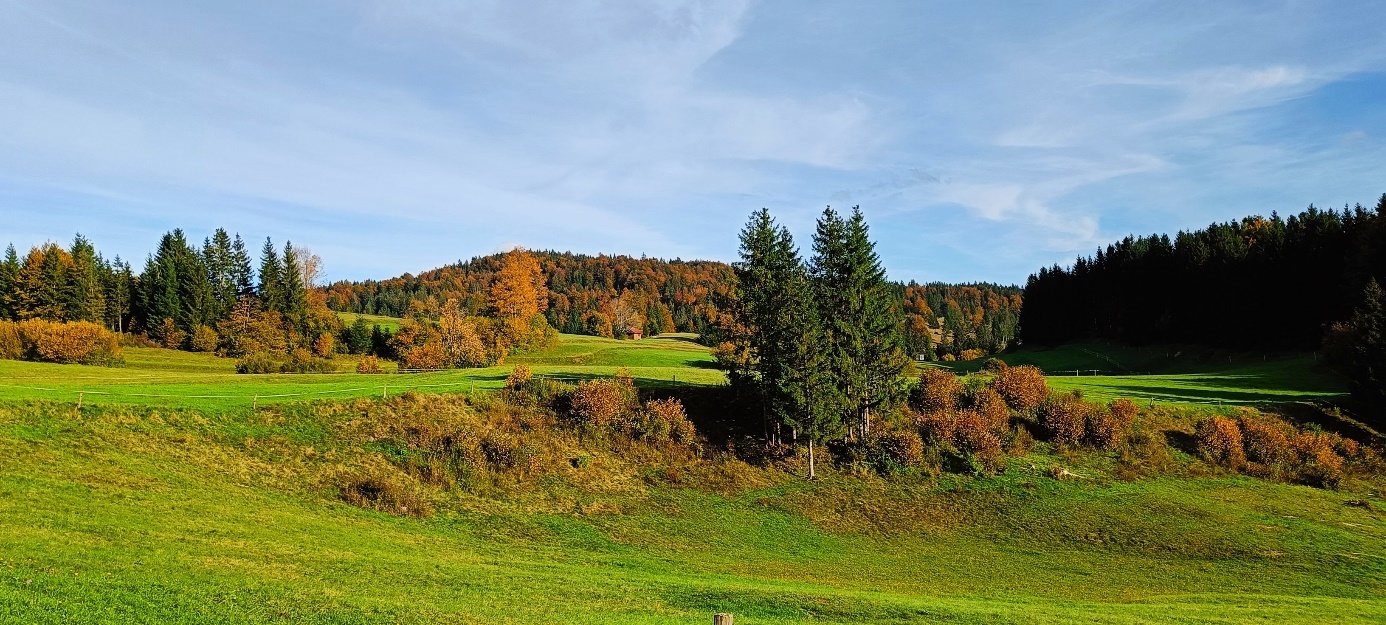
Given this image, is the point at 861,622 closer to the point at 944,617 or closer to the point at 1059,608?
the point at 944,617

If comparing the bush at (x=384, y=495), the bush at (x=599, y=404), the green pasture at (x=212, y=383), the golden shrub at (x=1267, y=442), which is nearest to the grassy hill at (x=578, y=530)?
the green pasture at (x=212, y=383)

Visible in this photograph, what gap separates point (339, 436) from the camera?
37.7m

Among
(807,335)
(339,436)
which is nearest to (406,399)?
(339,436)

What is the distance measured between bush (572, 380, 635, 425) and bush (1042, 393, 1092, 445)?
3165 centimetres

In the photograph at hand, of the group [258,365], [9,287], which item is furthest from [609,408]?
[9,287]

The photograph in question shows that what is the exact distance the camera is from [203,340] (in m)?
98.5

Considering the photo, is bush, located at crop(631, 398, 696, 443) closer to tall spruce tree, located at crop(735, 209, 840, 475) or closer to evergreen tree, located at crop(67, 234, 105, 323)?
tall spruce tree, located at crop(735, 209, 840, 475)

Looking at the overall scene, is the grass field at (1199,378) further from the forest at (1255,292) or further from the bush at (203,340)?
the bush at (203,340)

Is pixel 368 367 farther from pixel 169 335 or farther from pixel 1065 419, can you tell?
pixel 1065 419

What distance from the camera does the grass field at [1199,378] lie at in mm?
59750

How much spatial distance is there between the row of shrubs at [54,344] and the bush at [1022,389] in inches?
3716

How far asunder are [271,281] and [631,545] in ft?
323

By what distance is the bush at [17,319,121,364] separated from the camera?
74.4 meters

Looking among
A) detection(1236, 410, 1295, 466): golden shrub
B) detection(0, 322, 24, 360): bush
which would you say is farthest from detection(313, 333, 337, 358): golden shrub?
detection(1236, 410, 1295, 466): golden shrub
